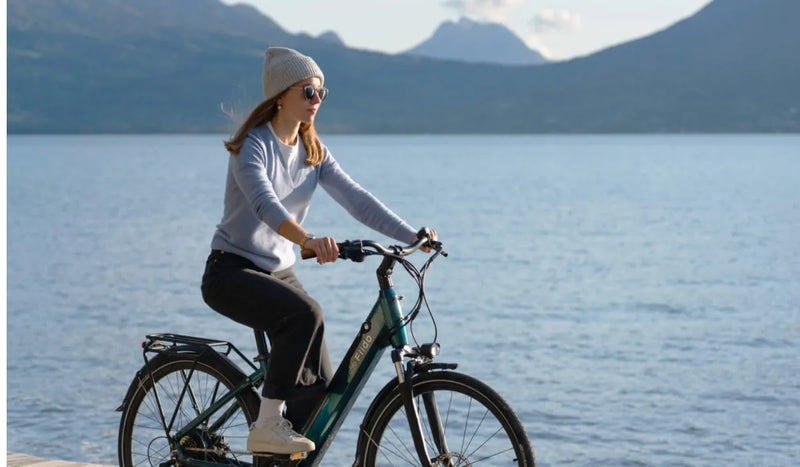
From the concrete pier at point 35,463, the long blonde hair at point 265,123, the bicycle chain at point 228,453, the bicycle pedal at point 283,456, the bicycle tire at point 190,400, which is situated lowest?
the bicycle pedal at point 283,456

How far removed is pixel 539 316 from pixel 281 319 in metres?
16.1

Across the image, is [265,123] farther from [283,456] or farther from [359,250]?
[283,456]

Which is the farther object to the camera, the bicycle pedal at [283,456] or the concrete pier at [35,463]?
the concrete pier at [35,463]

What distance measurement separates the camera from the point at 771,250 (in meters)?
34.8

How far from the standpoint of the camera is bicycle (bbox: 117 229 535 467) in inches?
173

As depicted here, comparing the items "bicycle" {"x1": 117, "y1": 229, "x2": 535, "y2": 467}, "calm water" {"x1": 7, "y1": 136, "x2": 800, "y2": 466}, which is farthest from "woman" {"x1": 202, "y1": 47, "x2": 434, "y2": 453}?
"calm water" {"x1": 7, "y1": 136, "x2": 800, "y2": 466}

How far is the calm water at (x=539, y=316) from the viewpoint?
11648 mm

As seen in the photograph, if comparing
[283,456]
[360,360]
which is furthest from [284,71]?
[283,456]

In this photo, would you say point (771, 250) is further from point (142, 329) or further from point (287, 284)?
point (287, 284)

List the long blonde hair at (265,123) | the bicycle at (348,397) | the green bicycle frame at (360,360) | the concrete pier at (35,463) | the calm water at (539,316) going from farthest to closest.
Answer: the calm water at (539,316) → the concrete pier at (35,463) → the long blonde hair at (265,123) → the green bicycle frame at (360,360) → the bicycle at (348,397)

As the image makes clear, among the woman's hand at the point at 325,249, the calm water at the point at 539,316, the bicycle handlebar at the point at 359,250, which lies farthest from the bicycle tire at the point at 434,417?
the calm water at the point at 539,316

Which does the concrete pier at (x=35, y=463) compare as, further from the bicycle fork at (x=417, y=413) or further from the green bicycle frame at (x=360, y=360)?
the bicycle fork at (x=417, y=413)

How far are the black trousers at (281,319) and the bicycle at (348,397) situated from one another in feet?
0.29

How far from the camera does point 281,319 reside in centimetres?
460
